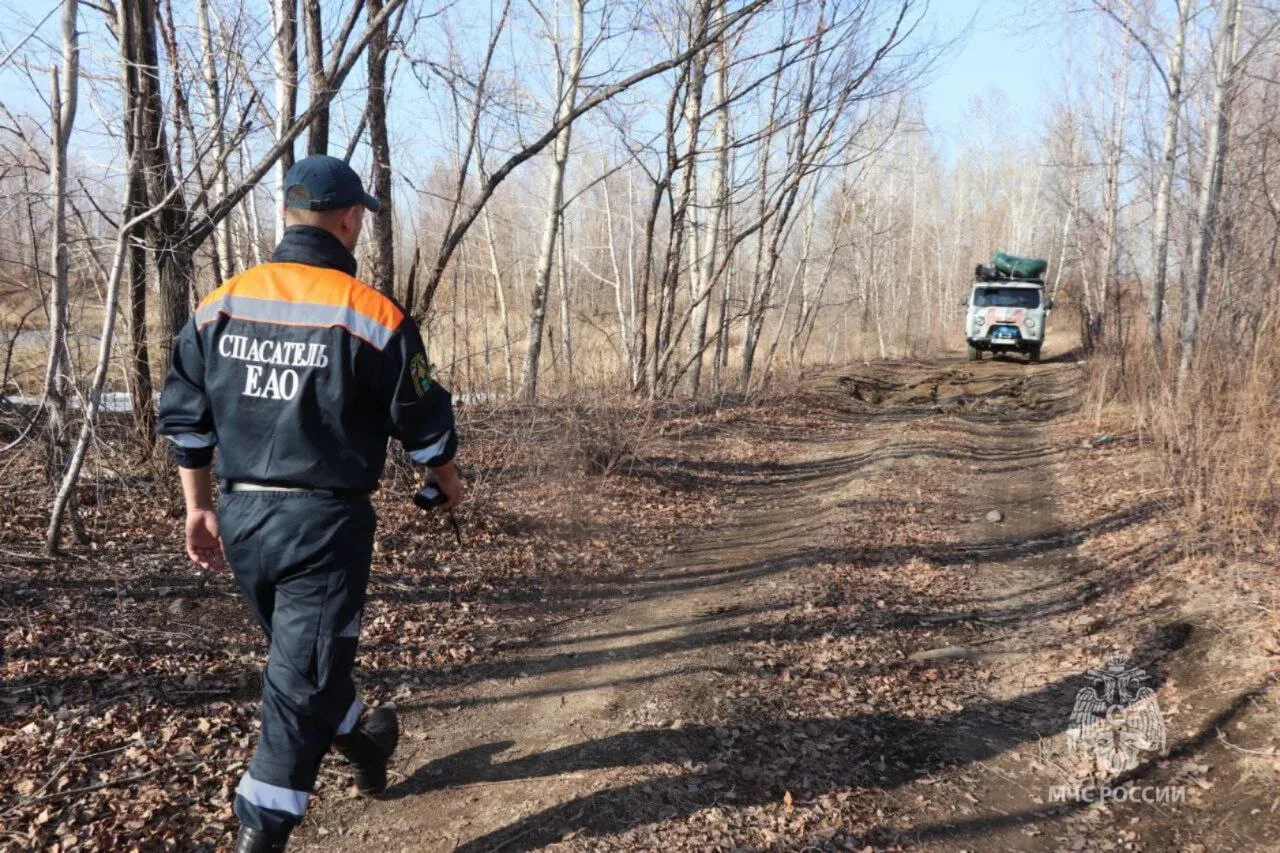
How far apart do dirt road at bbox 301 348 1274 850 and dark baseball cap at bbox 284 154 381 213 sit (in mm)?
2119

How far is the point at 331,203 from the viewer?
253 centimetres

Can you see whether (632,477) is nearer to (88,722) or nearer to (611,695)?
(611,695)

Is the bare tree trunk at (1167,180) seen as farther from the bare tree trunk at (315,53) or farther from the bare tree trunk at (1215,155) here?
the bare tree trunk at (315,53)

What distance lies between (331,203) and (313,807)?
6.98 feet

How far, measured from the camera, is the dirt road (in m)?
2.99

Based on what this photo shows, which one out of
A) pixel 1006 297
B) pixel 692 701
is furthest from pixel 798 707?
pixel 1006 297

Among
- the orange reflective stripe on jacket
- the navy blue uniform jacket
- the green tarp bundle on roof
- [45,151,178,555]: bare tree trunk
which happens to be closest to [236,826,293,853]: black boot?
the navy blue uniform jacket

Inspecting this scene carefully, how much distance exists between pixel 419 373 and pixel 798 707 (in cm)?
251

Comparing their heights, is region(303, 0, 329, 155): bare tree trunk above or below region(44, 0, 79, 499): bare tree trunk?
above

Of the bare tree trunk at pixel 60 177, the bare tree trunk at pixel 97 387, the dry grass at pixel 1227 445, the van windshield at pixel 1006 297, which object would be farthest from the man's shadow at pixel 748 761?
the van windshield at pixel 1006 297

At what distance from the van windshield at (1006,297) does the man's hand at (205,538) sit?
995 inches

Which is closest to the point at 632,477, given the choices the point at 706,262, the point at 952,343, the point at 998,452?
the point at 998,452

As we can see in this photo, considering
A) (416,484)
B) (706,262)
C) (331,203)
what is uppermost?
(706,262)

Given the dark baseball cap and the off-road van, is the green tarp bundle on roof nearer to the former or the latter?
the off-road van
